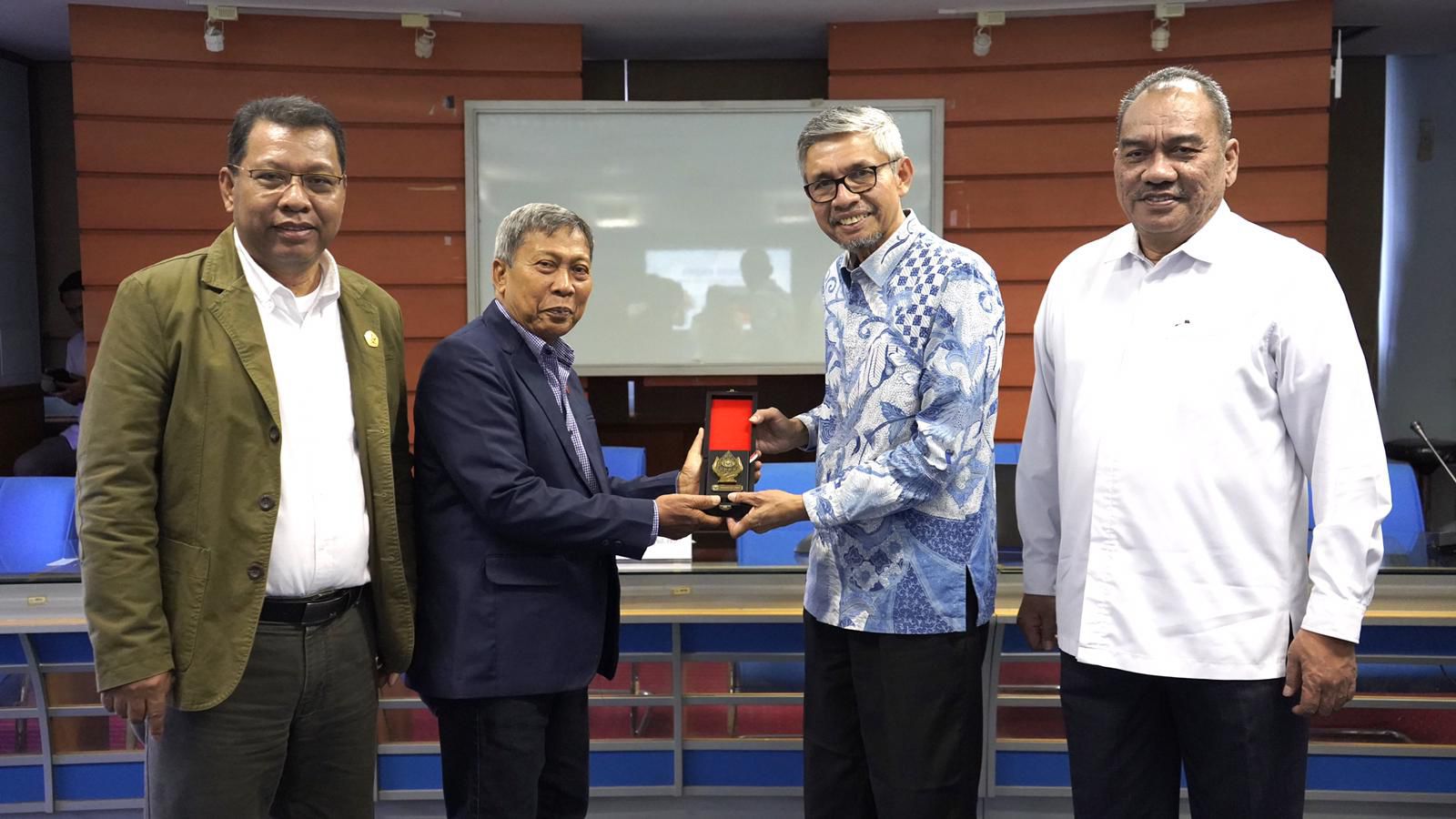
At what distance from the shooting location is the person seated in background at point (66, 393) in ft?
17.1

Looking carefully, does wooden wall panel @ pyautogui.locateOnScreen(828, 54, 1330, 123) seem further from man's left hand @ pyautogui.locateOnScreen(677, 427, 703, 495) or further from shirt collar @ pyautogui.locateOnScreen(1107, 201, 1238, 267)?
shirt collar @ pyautogui.locateOnScreen(1107, 201, 1238, 267)

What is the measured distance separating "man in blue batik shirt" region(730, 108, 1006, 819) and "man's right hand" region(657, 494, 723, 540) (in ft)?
0.59

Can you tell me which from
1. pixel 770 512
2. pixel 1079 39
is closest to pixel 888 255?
pixel 770 512

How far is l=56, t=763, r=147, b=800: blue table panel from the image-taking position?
103 inches

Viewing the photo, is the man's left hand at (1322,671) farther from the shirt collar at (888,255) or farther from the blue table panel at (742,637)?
the blue table panel at (742,637)

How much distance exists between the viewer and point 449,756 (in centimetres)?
188

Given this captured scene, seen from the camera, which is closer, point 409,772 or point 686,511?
point 686,511

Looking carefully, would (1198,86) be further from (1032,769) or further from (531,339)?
(1032,769)

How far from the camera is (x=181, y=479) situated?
1.61 metres

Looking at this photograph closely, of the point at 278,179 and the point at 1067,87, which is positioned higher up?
the point at 1067,87

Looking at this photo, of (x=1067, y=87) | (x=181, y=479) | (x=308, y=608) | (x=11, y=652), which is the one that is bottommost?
(x=11, y=652)

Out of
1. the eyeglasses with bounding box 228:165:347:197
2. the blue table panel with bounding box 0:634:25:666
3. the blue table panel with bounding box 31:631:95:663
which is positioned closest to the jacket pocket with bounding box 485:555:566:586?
the eyeglasses with bounding box 228:165:347:197

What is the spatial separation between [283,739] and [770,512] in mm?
914

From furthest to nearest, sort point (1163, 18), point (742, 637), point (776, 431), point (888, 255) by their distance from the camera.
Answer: point (1163, 18)
point (742, 637)
point (776, 431)
point (888, 255)
